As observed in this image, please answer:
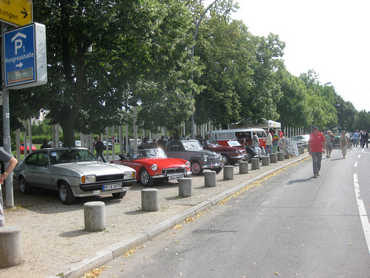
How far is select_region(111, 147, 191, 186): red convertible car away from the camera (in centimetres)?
1277

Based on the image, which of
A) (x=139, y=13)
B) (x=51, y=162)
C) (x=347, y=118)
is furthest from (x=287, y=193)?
(x=347, y=118)

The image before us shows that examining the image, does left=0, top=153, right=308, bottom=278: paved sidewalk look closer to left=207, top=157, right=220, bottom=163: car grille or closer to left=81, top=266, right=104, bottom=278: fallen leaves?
left=81, top=266, right=104, bottom=278: fallen leaves

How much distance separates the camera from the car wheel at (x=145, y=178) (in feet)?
42.2

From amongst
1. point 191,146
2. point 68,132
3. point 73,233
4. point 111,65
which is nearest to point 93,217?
point 73,233

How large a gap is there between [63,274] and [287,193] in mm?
7648

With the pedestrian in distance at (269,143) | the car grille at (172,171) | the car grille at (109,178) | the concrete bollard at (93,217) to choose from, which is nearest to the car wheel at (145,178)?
the car grille at (172,171)

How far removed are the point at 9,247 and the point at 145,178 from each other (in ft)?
27.1

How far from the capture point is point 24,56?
927cm

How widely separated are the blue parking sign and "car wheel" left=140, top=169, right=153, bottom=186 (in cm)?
509

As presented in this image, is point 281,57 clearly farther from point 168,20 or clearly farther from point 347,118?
point 347,118

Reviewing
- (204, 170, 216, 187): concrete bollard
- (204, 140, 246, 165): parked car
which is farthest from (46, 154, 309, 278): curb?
(204, 140, 246, 165): parked car

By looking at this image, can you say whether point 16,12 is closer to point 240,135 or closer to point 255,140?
point 255,140

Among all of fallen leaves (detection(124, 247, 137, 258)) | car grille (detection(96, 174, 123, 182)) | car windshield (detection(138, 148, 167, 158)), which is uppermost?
car windshield (detection(138, 148, 167, 158))

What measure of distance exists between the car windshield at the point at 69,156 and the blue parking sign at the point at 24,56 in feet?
7.57
